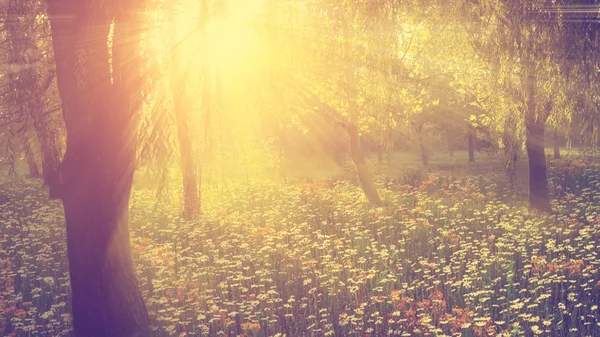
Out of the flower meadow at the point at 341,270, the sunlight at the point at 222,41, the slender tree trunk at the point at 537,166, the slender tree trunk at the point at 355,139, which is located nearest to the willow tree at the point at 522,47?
the flower meadow at the point at 341,270

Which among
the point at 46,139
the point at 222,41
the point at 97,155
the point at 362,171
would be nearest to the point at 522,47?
the point at 222,41

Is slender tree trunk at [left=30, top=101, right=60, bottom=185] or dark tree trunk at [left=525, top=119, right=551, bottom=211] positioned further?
dark tree trunk at [left=525, top=119, right=551, bottom=211]

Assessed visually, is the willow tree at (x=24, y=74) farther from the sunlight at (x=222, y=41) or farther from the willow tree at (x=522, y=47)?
the willow tree at (x=522, y=47)

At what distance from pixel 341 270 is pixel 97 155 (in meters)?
4.19

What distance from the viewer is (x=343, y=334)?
20.8 feet

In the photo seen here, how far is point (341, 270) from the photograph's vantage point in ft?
27.4

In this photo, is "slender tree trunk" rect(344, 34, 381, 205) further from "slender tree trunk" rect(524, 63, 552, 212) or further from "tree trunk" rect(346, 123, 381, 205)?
"slender tree trunk" rect(524, 63, 552, 212)

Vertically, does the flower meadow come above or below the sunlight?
below

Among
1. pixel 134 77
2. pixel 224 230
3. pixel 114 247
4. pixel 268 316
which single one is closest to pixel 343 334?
pixel 268 316

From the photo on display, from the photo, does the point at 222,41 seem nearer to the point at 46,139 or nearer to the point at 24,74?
the point at 24,74

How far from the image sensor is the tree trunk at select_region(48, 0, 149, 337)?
6.01m

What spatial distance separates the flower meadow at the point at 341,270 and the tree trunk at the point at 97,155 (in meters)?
0.79

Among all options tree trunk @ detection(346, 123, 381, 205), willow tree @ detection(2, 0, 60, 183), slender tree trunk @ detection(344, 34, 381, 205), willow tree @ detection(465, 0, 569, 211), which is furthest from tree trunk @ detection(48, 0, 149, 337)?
tree trunk @ detection(346, 123, 381, 205)

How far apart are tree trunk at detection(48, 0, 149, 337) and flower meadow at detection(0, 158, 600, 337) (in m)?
0.79
